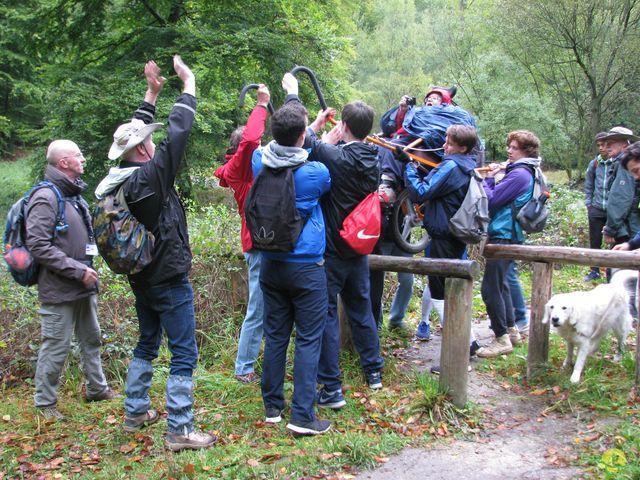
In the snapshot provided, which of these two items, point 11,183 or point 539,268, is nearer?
point 539,268

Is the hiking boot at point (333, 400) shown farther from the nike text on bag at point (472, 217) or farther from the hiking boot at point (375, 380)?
the nike text on bag at point (472, 217)

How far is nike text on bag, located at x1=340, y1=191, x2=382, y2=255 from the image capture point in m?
4.37

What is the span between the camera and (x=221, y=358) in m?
5.98

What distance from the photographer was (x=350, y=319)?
4.83 meters

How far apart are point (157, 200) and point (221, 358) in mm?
2665

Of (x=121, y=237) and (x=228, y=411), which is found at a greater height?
(x=121, y=237)

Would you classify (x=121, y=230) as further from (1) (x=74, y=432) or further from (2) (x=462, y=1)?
(2) (x=462, y=1)

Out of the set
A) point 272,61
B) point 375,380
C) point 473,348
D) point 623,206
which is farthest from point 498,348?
point 272,61

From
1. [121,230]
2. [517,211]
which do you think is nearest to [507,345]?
[517,211]

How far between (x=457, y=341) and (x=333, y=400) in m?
1.12

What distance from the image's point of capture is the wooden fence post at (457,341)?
4.52 metres

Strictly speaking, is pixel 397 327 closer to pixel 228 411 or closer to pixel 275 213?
pixel 228 411

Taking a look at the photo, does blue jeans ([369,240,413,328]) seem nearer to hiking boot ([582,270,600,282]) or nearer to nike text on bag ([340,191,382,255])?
nike text on bag ([340,191,382,255])

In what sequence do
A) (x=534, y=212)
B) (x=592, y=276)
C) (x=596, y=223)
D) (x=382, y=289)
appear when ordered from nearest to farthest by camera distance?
(x=534, y=212) < (x=382, y=289) < (x=596, y=223) < (x=592, y=276)
